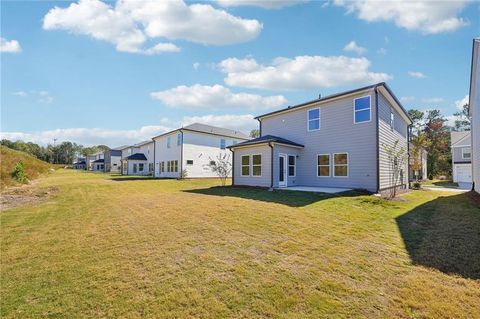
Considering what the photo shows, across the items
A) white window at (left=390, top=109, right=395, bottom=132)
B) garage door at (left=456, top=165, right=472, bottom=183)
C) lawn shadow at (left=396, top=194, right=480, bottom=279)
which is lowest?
lawn shadow at (left=396, top=194, right=480, bottom=279)

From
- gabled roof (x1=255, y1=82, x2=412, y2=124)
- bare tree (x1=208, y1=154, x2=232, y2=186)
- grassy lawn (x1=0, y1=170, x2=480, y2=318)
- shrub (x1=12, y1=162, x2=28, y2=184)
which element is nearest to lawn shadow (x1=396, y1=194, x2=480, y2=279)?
grassy lawn (x1=0, y1=170, x2=480, y2=318)

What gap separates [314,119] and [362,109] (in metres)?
3.08

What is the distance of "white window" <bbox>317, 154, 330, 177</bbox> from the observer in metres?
15.1

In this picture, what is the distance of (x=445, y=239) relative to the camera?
5.55 metres

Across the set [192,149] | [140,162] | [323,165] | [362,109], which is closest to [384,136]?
[362,109]

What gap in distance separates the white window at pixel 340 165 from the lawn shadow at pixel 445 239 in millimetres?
5467

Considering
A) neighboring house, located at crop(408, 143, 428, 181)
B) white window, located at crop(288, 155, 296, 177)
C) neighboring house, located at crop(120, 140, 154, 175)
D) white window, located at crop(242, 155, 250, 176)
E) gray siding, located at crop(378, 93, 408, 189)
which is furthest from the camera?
neighboring house, located at crop(120, 140, 154, 175)

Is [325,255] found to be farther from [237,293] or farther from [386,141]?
[386,141]

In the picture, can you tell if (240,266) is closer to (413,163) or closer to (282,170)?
(282,170)

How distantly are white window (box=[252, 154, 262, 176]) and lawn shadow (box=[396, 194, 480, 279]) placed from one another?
8825 mm

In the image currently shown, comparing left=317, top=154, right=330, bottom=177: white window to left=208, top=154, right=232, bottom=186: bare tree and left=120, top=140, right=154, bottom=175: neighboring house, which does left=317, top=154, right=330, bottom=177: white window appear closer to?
left=208, top=154, right=232, bottom=186: bare tree

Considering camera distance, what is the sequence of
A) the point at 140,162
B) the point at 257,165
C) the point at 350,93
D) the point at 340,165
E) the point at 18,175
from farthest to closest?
the point at 140,162
the point at 18,175
the point at 257,165
the point at 340,165
the point at 350,93

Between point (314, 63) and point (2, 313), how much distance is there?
15828 millimetres

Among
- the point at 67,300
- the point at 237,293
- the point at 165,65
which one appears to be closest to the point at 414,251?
the point at 237,293
